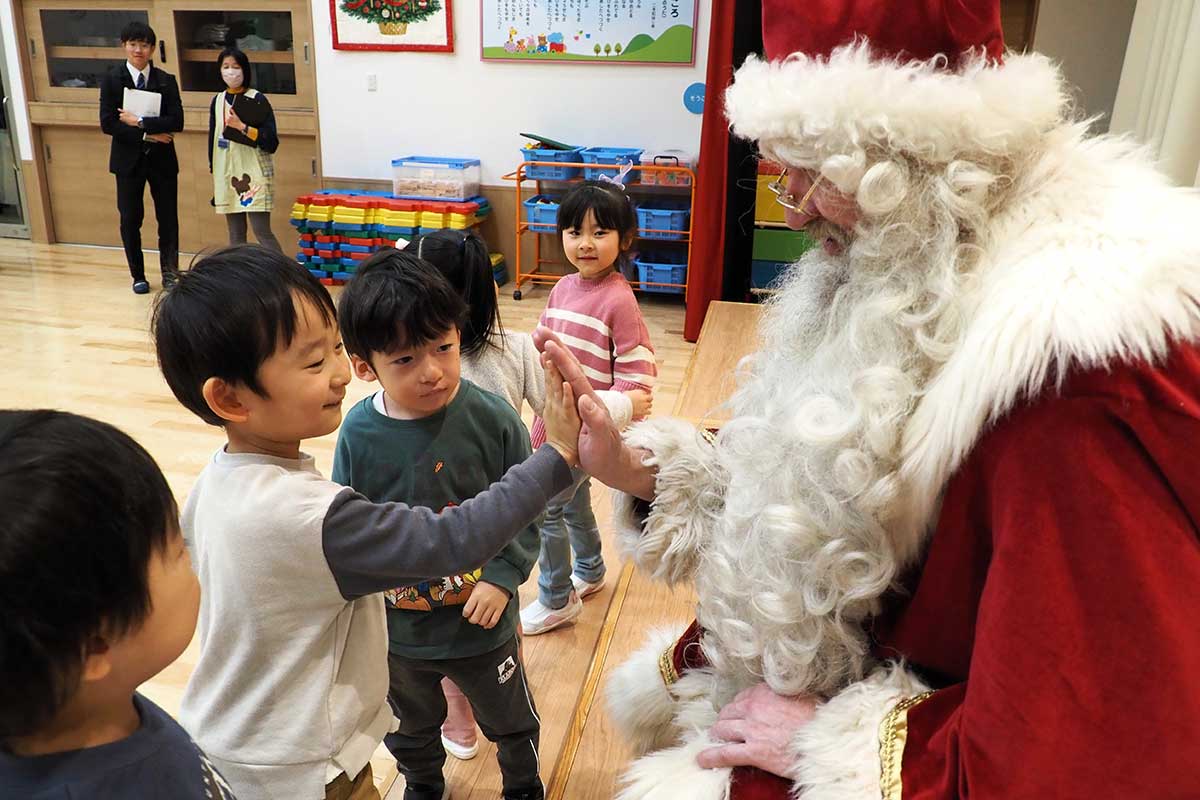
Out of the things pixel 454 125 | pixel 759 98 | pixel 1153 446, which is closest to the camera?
pixel 1153 446

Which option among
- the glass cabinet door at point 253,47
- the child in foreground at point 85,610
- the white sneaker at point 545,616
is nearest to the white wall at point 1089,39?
the white sneaker at point 545,616

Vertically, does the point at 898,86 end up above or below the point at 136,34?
below

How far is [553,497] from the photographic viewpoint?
3.61 feet

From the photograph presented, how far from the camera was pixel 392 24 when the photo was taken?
5578mm

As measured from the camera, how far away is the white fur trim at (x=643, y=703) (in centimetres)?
116

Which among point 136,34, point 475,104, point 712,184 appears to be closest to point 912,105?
point 712,184

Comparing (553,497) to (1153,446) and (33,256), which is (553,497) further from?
(33,256)

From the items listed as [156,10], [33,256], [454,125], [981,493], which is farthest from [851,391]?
[33,256]

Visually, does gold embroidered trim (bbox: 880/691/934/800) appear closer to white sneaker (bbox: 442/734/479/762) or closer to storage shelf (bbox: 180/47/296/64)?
white sneaker (bbox: 442/734/479/762)

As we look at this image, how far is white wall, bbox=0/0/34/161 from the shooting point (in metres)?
6.27

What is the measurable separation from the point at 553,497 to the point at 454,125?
504 centimetres

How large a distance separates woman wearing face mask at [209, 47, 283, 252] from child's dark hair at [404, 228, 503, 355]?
4112mm

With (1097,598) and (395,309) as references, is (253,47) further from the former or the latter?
(1097,598)

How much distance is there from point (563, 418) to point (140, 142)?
203 inches
